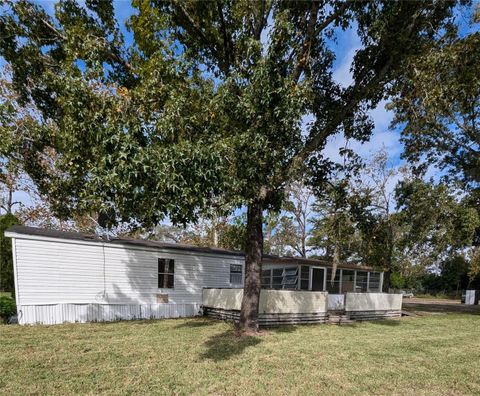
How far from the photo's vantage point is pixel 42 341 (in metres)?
8.52

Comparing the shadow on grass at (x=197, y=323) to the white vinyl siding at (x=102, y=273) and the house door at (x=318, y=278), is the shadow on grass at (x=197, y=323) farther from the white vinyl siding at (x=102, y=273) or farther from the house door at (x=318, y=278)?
the house door at (x=318, y=278)

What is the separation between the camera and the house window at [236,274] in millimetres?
15844

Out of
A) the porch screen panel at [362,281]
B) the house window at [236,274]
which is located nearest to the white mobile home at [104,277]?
the house window at [236,274]

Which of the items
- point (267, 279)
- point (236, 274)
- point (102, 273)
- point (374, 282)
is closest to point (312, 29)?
point (236, 274)

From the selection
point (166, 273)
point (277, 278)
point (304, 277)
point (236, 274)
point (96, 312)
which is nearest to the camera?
point (96, 312)

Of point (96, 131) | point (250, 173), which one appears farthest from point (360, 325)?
point (96, 131)

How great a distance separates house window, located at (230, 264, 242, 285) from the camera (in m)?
15.8

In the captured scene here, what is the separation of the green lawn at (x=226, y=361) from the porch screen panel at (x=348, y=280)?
10975 millimetres

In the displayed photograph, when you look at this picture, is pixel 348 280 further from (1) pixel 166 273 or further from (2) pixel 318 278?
(1) pixel 166 273

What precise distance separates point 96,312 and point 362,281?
16660 millimetres

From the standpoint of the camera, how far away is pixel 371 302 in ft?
50.6

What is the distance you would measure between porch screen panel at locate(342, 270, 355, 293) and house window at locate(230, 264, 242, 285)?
29.8 feet

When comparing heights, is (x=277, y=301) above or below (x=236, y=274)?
below

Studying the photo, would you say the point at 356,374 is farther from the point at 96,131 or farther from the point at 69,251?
the point at 69,251
